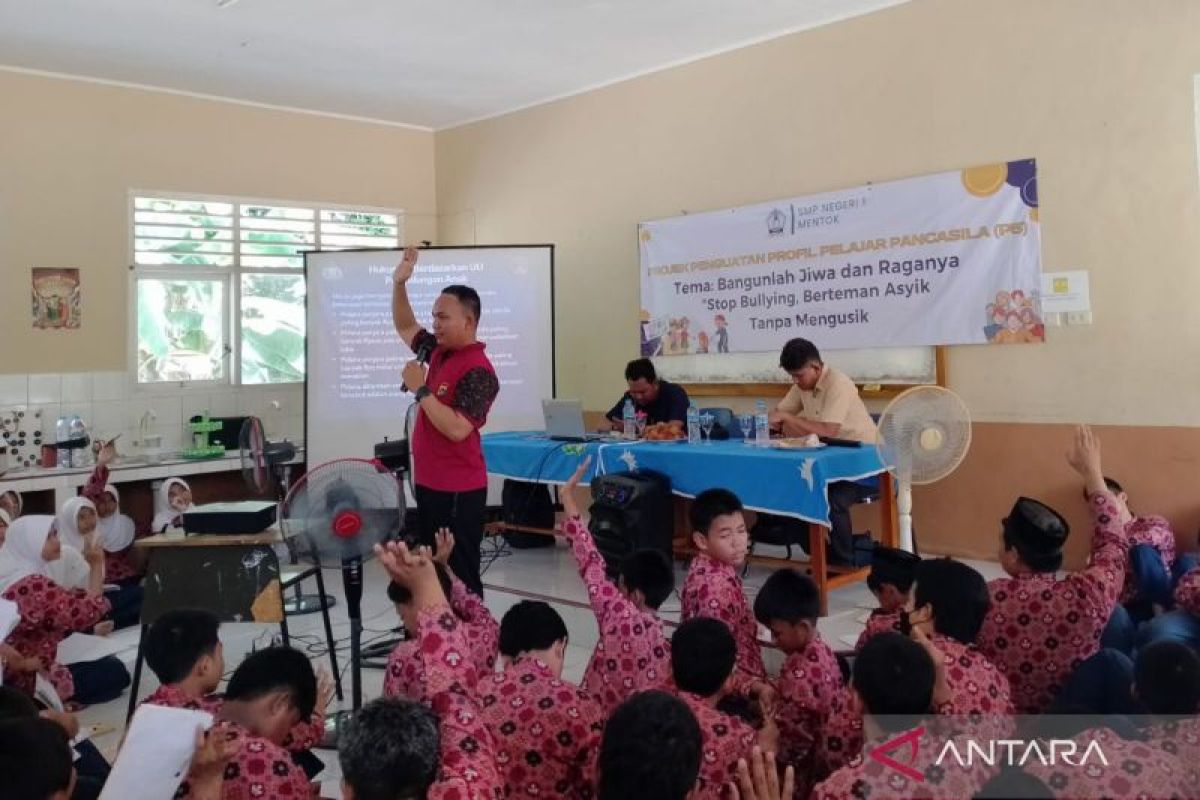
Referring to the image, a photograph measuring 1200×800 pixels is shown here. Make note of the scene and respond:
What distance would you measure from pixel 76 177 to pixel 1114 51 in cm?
599

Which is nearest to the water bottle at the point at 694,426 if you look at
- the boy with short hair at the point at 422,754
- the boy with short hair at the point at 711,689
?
the boy with short hair at the point at 711,689

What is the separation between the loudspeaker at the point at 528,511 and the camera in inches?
237

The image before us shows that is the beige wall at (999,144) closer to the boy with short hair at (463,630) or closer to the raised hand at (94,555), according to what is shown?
the boy with short hair at (463,630)

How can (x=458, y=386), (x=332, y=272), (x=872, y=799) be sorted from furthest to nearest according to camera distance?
1. (x=332, y=272)
2. (x=458, y=386)
3. (x=872, y=799)

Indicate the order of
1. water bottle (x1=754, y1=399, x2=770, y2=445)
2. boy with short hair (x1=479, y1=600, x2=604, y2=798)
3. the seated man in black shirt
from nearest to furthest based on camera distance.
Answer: boy with short hair (x1=479, y1=600, x2=604, y2=798) → water bottle (x1=754, y1=399, x2=770, y2=445) → the seated man in black shirt

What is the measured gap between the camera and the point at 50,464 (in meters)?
5.70

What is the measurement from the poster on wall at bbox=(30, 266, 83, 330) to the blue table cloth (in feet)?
9.99

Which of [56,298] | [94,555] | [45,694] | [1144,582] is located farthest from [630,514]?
[56,298]

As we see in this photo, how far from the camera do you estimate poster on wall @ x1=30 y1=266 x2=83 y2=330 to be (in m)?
5.90

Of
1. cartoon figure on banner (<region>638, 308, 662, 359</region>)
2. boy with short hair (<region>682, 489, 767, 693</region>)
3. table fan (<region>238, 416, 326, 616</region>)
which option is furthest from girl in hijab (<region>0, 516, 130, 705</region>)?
cartoon figure on banner (<region>638, 308, 662, 359</region>)

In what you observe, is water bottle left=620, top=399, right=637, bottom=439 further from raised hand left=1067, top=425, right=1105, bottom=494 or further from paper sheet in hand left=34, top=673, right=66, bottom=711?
paper sheet in hand left=34, top=673, right=66, bottom=711

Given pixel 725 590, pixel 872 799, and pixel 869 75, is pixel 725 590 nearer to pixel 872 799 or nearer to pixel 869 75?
pixel 872 799

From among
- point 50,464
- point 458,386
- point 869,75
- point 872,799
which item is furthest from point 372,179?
point 872,799

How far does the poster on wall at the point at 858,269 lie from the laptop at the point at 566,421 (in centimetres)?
114
